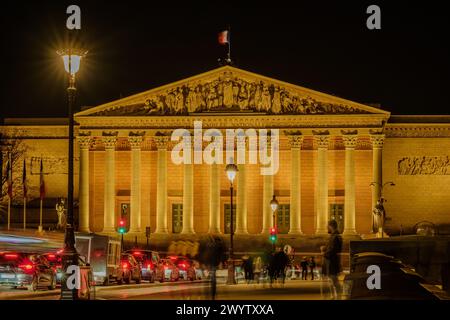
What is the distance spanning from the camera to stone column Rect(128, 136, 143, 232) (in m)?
81.2

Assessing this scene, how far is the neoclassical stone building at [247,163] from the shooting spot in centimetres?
7975

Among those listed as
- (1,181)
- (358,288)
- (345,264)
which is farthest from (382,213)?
(358,288)

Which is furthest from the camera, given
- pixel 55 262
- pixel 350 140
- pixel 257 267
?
pixel 350 140

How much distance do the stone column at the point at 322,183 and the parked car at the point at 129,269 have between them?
3317 cm

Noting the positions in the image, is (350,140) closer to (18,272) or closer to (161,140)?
(161,140)

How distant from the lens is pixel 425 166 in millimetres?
86125

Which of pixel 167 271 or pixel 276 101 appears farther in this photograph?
pixel 276 101

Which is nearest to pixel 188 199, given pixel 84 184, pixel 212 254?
pixel 84 184

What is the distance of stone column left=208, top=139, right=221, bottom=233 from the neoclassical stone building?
0.10 metres

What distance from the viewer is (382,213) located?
73.6 m

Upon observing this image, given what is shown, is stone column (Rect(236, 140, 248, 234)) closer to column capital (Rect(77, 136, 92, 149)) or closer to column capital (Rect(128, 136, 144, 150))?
column capital (Rect(128, 136, 144, 150))

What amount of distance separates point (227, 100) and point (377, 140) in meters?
11.4

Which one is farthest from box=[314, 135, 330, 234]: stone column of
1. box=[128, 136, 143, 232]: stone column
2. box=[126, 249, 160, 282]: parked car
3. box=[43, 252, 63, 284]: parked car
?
box=[43, 252, 63, 284]: parked car

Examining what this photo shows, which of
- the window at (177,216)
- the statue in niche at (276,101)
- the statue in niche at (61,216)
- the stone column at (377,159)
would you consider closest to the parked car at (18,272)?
the statue in niche at (61,216)
